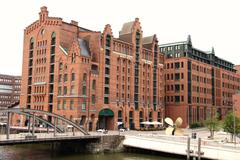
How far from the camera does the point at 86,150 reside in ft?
210

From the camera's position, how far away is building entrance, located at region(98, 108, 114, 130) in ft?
289

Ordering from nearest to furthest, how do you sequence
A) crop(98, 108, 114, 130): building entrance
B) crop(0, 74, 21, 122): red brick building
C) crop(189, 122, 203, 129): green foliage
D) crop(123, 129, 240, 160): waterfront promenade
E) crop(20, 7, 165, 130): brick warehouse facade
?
crop(123, 129, 240, 160): waterfront promenade < crop(20, 7, 165, 130): brick warehouse facade < crop(98, 108, 114, 130): building entrance < crop(189, 122, 203, 129): green foliage < crop(0, 74, 21, 122): red brick building

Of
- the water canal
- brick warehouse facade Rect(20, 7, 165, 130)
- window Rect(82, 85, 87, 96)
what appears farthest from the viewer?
brick warehouse facade Rect(20, 7, 165, 130)

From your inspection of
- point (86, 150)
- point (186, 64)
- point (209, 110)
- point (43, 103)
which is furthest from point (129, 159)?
point (209, 110)

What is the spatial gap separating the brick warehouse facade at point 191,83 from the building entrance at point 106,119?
102ft

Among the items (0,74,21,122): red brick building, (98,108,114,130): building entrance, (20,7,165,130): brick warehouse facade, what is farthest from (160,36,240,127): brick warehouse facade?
(0,74,21,122): red brick building

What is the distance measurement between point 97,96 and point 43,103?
16638 mm

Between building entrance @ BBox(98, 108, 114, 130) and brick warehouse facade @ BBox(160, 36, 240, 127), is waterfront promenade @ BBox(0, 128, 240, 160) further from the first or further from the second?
brick warehouse facade @ BBox(160, 36, 240, 127)

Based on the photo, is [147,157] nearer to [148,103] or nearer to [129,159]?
[129,159]

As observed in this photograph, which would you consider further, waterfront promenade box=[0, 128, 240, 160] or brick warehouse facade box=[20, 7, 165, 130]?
brick warehouse facade box=[20, 7, 165, 130]

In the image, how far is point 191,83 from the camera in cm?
11394

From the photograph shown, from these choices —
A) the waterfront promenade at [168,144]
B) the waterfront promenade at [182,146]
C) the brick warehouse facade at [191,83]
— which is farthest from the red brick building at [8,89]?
the waterfront promenade at [182,146]

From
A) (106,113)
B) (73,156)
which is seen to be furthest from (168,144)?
(106,113)

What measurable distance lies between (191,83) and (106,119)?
38267mm
